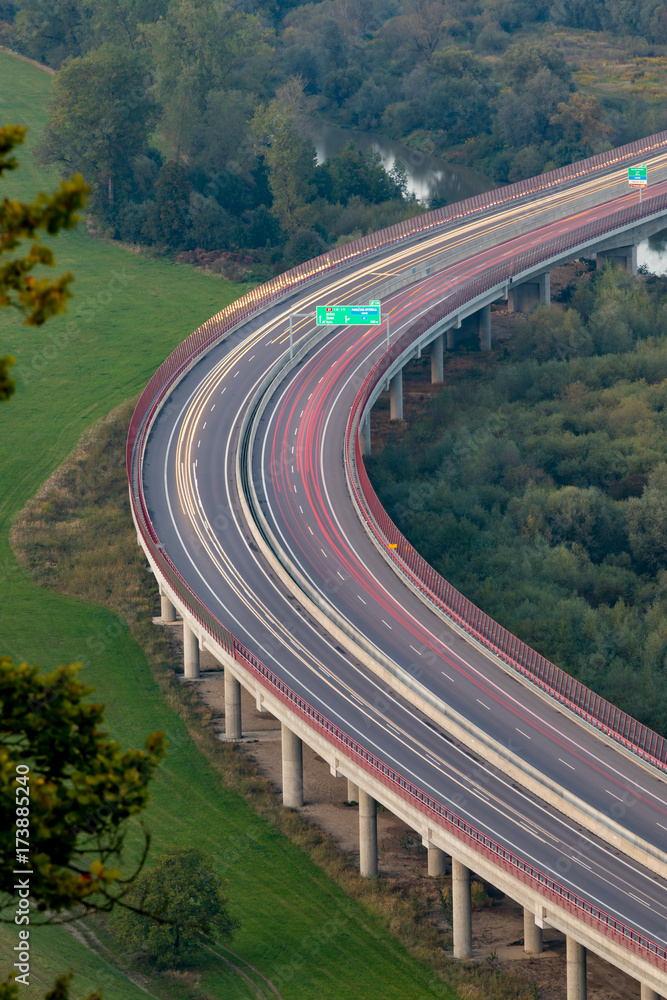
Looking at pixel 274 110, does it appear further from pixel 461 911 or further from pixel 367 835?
pixel 461 911

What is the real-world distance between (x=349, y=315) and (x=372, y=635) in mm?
36562

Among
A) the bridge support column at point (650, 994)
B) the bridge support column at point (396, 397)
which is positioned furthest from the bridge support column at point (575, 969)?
the bridge support column at point (396, 397)

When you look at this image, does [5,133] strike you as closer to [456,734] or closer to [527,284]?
[456,734]

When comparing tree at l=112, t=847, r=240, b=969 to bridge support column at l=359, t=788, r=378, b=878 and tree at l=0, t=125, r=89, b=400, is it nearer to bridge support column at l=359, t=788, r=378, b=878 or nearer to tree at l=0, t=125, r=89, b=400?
bridge support column at l=359, t=788, r=378, b=878

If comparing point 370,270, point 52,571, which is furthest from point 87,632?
point 370,270

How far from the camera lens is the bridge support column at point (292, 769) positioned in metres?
56.9

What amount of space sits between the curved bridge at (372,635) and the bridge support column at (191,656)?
11 centimetres

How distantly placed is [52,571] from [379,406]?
112 ft

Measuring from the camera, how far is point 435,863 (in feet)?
173

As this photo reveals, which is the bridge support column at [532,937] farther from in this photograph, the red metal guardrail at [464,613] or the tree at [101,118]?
the tree at [101,118]

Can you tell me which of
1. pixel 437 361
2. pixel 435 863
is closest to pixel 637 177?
pixel 437 361

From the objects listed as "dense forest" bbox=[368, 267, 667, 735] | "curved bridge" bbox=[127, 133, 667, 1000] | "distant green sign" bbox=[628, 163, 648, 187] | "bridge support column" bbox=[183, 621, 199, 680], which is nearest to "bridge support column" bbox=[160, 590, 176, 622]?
"curved bridge" bbox=[127, 133, 667, 1000]

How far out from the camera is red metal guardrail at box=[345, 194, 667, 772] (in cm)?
5528

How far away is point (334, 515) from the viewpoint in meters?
74.7
